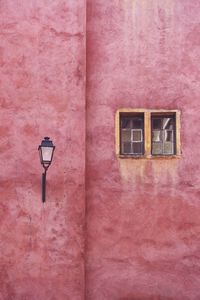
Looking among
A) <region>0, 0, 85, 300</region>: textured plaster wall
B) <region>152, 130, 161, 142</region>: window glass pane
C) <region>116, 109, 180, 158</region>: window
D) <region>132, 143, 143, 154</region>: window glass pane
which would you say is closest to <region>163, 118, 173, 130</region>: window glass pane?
Result: <region>116, 109, 180, 158</region>: window

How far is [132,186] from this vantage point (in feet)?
27.2

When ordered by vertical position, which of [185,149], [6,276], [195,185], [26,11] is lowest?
[6,276]

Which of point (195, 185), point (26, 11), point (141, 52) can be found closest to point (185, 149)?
point (195, 185)

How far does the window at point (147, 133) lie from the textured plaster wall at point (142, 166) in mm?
118

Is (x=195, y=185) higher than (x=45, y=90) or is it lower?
lower

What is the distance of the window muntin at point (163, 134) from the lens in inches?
334

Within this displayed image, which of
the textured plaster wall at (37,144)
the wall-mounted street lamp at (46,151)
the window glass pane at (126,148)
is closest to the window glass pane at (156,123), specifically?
the window glass pane at (126,148)

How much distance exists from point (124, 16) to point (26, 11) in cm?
174

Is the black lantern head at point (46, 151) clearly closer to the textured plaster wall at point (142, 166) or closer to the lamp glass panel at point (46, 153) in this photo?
the lamp glass panel at point (46, 153)

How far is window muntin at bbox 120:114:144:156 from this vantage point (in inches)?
335

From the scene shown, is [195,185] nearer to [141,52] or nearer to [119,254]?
[119,254]

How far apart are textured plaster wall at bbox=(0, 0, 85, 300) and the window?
80 cm

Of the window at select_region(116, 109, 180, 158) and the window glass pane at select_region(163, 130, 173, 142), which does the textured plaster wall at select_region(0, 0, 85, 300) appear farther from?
the window glass pane at select_region(163, 130, 173, 142)

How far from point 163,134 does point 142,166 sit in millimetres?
707
